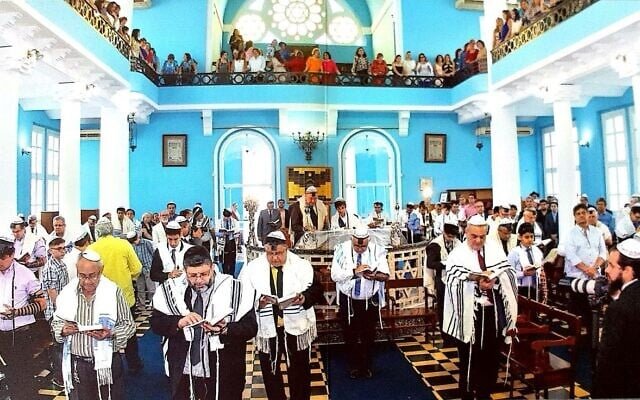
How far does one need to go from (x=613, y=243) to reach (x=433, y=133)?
978mm

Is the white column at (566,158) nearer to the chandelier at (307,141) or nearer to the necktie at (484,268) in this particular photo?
the necktie at (484,268)

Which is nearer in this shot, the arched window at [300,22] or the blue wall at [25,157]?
the blue wall at [25,157]

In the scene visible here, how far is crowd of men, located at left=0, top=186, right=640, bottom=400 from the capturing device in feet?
6.12

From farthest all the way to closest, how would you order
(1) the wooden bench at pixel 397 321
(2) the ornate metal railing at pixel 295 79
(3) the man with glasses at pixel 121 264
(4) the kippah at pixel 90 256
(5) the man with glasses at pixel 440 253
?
(1) the wooden bench at pixel 397 321
(5) the man with glasses at pixel 440 253
(2) the ornate metal railing at pixel 295 79
(3) the man with glasses at pixel 121 264
(4) the kippah at pixel 90 256

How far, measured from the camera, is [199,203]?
2203mm

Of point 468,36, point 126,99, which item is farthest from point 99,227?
point 468,36

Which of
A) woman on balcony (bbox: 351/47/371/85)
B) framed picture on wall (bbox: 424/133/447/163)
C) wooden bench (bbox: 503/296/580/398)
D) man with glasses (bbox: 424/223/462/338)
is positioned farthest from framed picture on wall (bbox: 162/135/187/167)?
wooden bench (bbox: 503/296/580/398)

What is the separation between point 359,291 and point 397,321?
284mm

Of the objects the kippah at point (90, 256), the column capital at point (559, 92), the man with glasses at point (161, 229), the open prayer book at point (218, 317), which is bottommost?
Answer: the open prayer book at point (218, 317)

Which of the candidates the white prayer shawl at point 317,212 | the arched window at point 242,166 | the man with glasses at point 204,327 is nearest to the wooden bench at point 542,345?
the white prayer shawl at point 317,212

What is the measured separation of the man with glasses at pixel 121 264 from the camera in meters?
2.12

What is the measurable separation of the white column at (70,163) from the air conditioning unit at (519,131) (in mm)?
1941

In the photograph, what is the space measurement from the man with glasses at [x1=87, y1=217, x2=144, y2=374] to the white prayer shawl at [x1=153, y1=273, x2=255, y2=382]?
0.29 m

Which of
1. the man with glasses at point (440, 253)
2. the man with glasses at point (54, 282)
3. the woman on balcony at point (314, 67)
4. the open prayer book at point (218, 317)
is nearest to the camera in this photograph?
the open prayer book at point (218, 317)
